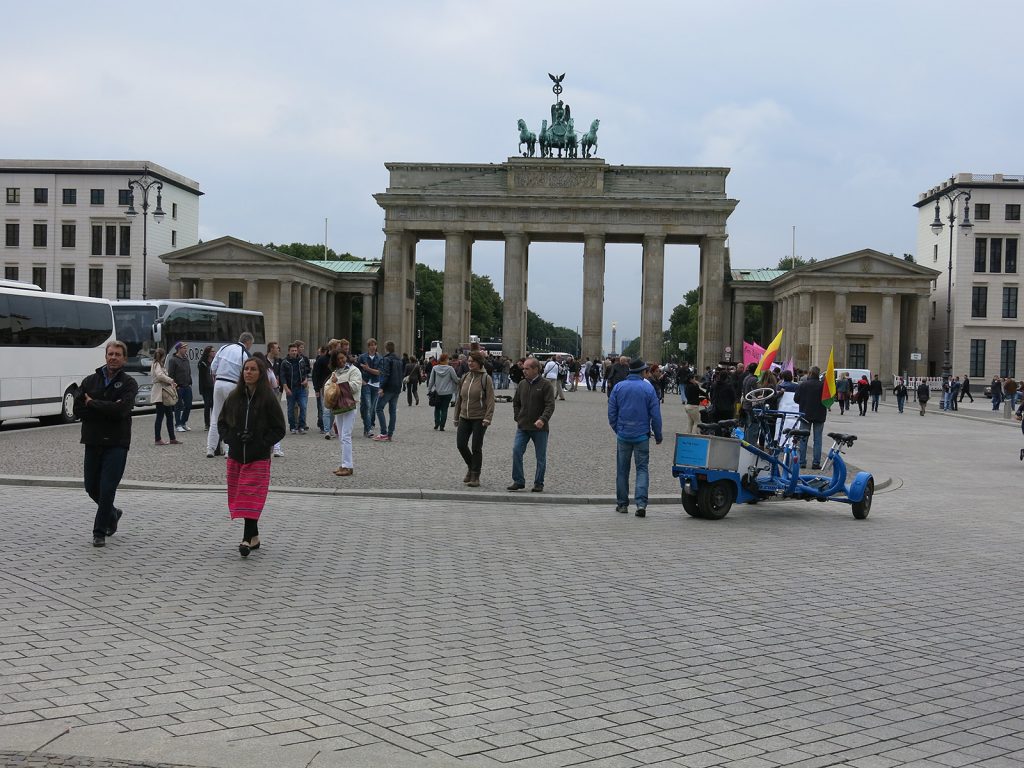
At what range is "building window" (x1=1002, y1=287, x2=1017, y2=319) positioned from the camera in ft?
274

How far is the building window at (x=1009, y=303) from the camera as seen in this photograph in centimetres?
8344

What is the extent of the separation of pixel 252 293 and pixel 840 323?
1608 inches

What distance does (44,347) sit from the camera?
26969 mm

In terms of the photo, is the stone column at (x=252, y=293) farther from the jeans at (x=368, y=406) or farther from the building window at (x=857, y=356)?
the jeans at (x=368, y=406)

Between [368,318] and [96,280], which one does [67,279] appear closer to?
[96,280]

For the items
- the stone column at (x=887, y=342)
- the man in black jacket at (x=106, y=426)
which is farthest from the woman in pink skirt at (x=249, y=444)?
the stone column at (x=887, y=342)

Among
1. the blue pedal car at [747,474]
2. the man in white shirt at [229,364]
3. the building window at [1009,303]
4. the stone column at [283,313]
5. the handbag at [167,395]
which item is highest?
the building window at [1009,303]

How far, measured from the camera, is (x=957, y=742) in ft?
17.8

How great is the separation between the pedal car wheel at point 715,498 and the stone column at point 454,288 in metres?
66.8

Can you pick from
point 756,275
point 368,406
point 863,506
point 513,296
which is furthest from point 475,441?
point 756,275

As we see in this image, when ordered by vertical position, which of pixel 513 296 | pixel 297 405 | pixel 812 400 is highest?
pixel 513 296

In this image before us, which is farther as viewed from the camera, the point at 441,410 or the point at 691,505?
the point at 441,410

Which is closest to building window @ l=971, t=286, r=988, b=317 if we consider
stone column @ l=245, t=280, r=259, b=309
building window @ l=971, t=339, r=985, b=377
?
building window @ l=971, t=339, r=985, b=377

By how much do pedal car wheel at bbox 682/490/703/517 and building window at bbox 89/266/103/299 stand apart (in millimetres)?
82777
